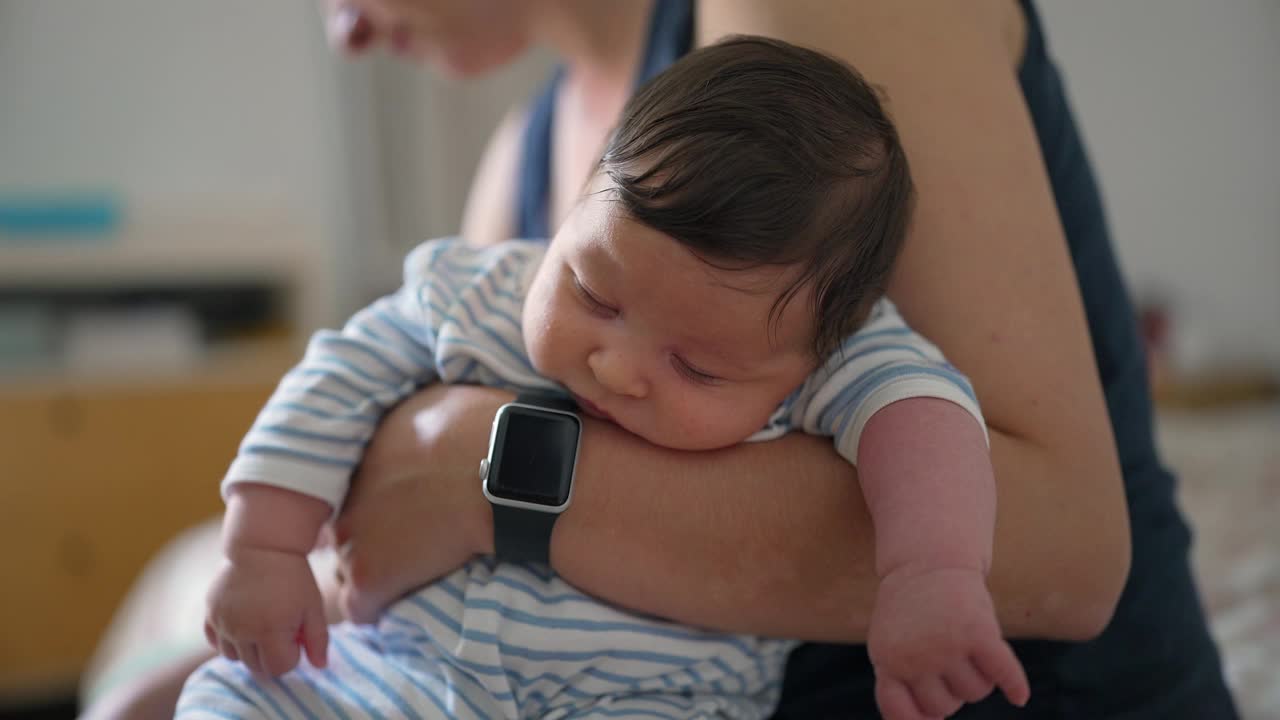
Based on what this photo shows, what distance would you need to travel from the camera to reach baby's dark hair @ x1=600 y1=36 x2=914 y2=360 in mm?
618

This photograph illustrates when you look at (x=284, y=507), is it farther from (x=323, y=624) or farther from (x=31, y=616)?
(x=31, y=616)

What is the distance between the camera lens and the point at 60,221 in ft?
8.63

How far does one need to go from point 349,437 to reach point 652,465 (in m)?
0.23

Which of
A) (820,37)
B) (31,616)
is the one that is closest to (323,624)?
(820,37)

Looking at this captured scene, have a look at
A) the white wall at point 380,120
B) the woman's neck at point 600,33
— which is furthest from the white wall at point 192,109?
the woman's neck at point 600,33

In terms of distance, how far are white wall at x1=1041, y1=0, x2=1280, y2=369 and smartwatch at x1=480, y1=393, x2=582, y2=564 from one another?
290 cm

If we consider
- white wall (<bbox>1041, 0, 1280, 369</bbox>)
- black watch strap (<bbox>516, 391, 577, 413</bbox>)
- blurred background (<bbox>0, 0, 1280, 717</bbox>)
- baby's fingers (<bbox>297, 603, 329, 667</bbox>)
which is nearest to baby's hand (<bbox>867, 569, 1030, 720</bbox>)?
black watch strap (<bbox>516, 391, 577, 413</bbox>)

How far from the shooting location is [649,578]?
0.71 meters

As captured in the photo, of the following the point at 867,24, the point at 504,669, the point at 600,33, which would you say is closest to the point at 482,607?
the point at 504,669

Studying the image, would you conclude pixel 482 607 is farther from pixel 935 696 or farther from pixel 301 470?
pixel 935 696

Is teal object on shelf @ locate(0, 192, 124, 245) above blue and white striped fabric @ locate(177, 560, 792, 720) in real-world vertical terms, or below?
below

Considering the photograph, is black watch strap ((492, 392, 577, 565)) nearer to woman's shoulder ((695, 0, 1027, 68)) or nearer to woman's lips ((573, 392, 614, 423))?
woman's lips ((573, 392, 614, 423))

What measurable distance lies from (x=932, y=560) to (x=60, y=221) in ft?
8.62

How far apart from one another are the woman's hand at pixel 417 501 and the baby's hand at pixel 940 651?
29cm
